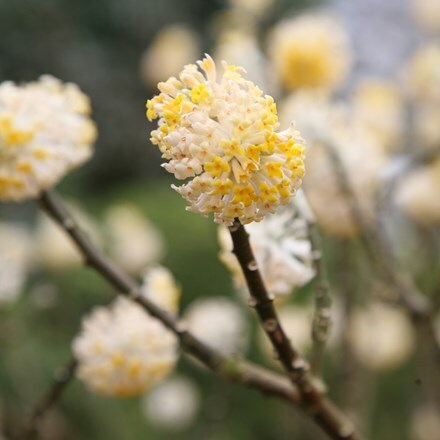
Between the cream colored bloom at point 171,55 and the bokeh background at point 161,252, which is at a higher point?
the cream colored bloom at point 171,55

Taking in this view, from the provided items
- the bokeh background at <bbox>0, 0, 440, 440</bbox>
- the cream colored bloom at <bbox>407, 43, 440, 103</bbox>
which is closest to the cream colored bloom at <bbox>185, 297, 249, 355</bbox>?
the bokeh background at <bbox>0, 0, 440, 440</bbox>

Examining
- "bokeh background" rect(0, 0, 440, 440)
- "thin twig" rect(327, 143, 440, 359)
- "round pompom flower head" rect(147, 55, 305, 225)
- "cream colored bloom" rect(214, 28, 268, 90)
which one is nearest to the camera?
"round pompom flower head" rect(147, 55, 305, 225)

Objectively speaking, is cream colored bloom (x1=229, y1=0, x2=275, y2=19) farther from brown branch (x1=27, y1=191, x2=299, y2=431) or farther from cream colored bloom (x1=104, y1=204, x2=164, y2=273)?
brown branch (x1=27, y1=191, x2=299, y2=431)

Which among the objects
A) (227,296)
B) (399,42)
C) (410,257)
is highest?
(410,257)

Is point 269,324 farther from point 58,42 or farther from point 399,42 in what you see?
point 399,42

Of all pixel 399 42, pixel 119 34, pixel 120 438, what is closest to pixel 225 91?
pixel 120 438

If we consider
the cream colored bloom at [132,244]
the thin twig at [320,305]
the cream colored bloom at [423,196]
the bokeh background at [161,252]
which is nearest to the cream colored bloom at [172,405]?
the bokeh background at [161,252]

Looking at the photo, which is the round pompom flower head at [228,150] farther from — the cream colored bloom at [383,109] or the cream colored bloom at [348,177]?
the cream colored bloom at [383,109]

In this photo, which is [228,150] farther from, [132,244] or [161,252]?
[161,252]
